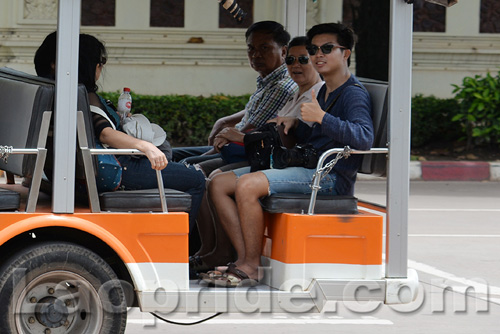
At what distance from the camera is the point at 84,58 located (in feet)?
14.4

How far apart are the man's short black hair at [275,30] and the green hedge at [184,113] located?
8.43 m

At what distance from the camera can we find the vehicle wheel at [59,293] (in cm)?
402

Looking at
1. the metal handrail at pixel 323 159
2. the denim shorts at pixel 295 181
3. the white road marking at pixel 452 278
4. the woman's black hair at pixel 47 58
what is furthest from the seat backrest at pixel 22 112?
the white road marking at pixel 452 278

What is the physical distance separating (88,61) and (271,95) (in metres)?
1.48

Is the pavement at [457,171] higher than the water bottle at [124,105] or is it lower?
lower

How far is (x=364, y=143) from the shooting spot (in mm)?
4316

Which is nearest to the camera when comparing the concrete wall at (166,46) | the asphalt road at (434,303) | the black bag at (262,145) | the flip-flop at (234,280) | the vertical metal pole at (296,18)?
the flip-flop at (234,280)

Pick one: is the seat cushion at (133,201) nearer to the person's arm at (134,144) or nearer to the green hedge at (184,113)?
the person's arm at (134,144)

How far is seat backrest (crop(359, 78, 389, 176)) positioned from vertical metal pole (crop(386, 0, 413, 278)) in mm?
169

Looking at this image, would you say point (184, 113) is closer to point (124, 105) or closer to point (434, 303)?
point (434, 303)

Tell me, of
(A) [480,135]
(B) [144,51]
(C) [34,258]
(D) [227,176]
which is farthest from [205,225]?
(B) [144,51]

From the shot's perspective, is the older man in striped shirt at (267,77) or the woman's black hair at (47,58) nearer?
the woman's black hair at (47,58)

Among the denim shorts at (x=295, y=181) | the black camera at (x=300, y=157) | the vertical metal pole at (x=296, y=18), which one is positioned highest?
the vertical metal pole at (x=296, y=18)

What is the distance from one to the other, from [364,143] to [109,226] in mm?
1209
